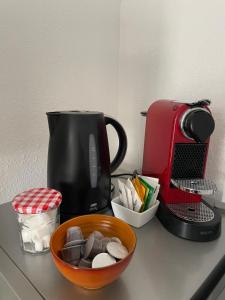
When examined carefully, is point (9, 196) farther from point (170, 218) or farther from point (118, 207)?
point (170, 218)

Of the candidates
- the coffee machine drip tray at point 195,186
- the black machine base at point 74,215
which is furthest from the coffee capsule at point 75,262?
the coffee machine drip tray at point 195,186

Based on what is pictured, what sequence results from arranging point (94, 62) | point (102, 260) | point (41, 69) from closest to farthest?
point (102, 260)
point (41, 69)
point (94, 62)

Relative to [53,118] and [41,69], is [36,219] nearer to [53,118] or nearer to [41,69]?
[53,118]

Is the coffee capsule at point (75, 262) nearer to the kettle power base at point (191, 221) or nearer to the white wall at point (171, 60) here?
the kettle power base at point (191, 221)

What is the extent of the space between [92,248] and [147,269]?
103 mm

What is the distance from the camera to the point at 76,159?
0.50 m

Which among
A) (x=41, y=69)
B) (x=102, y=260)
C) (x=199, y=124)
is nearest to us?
(x=102, y=260)

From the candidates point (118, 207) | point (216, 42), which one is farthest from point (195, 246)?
point (216, 42)

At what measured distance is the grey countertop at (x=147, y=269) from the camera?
13.9 inches

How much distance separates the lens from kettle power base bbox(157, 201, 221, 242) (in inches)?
18.5

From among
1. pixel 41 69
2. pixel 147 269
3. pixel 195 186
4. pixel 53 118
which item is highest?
pixel 41 69

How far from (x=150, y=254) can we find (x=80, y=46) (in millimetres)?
663

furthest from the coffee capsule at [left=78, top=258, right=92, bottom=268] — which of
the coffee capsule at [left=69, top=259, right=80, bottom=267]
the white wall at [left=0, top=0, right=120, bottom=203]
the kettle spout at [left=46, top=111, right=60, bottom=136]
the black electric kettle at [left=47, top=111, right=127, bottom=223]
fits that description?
the white wall at [left=0, top=0, right=120, bottom=203]

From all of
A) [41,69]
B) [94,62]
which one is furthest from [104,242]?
[94,62]
